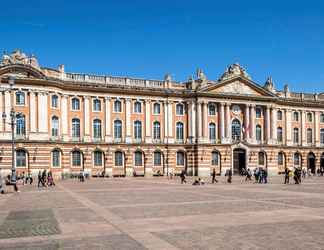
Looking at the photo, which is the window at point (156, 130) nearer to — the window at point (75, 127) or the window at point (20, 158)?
the window at point (75, 127)

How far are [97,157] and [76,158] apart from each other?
11.0ft

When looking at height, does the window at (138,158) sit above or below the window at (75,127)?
below

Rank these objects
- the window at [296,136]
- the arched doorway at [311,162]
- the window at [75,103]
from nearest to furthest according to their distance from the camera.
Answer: the window at [75,103]
the window at [296,136]
the arched doorway at [311,162]

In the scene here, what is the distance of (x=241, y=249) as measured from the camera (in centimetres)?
1243

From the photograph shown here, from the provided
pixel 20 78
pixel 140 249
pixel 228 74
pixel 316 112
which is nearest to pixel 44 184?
pixel 20 78

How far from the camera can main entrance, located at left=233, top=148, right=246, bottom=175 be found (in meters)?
77.1

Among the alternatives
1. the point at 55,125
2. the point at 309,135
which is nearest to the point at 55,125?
the point at 55,125

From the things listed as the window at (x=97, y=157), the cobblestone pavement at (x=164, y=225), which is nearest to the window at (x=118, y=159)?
the window at (x=97, y=157)

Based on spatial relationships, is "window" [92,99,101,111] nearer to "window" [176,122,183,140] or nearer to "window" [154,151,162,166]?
"window" [154,151,162,166]

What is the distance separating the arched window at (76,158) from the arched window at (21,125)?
8.58 metres

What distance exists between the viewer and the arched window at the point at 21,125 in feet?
205

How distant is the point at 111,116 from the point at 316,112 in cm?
4101

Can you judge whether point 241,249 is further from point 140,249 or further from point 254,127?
point 254,127

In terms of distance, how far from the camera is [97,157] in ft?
229
